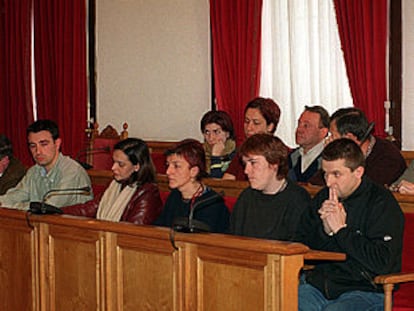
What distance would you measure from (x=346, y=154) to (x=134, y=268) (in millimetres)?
1182

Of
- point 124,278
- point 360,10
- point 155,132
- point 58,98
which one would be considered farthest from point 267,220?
point 58,98

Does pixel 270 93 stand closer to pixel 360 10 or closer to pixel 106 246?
pixel 360 10

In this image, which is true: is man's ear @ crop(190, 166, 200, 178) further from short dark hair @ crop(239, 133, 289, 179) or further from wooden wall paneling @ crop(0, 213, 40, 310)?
wooden wall paneling @ crop(0, 213, 40, 310)

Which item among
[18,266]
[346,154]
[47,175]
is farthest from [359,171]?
[47,175]

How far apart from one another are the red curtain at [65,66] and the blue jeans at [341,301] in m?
5.69

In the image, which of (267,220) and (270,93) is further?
(270,93)

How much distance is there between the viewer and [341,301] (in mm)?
3889

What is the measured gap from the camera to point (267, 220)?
167 inches

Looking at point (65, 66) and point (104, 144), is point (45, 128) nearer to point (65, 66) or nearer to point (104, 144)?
point (104, 144)

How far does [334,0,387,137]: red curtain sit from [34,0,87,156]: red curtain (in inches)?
139

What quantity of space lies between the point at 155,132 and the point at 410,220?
16.0 feet

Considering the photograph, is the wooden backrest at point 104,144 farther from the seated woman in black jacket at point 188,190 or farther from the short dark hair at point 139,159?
the seated woman in black jacket at point 188,190

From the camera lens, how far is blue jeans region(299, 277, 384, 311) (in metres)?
3.84

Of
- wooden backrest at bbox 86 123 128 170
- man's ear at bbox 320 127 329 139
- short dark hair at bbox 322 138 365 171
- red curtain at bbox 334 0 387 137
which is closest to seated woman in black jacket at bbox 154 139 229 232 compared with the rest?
short dark hair at bbox 322 138 365 171
